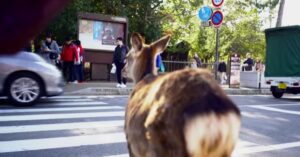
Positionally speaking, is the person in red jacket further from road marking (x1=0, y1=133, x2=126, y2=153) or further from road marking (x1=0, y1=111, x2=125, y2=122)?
road marking (x1=0, y1=133, x2=126, y2=153)

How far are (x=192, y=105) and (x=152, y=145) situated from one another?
1.48 ft

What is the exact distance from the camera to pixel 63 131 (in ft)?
22.9

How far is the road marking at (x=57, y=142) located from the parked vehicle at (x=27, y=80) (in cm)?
356

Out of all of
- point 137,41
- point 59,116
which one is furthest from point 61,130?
point 137,41

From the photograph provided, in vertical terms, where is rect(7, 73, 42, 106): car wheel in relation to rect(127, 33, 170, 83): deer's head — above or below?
below

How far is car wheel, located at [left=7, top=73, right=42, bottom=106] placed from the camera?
31.4 ft

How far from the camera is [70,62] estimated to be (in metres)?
15.9

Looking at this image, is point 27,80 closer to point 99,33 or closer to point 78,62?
point 78,62

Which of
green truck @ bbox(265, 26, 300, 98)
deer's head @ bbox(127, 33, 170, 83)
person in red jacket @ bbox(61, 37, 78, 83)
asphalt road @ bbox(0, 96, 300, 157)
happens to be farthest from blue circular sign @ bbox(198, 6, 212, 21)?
deer's head @ bbox(127, 33, 170, 83)

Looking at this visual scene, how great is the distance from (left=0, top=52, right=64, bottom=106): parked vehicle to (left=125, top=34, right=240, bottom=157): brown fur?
719 centimetres

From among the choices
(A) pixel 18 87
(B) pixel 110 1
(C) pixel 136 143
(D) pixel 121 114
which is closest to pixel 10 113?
(A) pixel 18 87

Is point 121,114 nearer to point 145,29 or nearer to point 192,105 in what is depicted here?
point 192,105

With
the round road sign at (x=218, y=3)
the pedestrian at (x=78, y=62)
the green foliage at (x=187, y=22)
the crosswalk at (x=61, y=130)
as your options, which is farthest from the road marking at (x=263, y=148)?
the green foliage at (x=187, y=22)

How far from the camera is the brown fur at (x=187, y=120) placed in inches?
86.5
